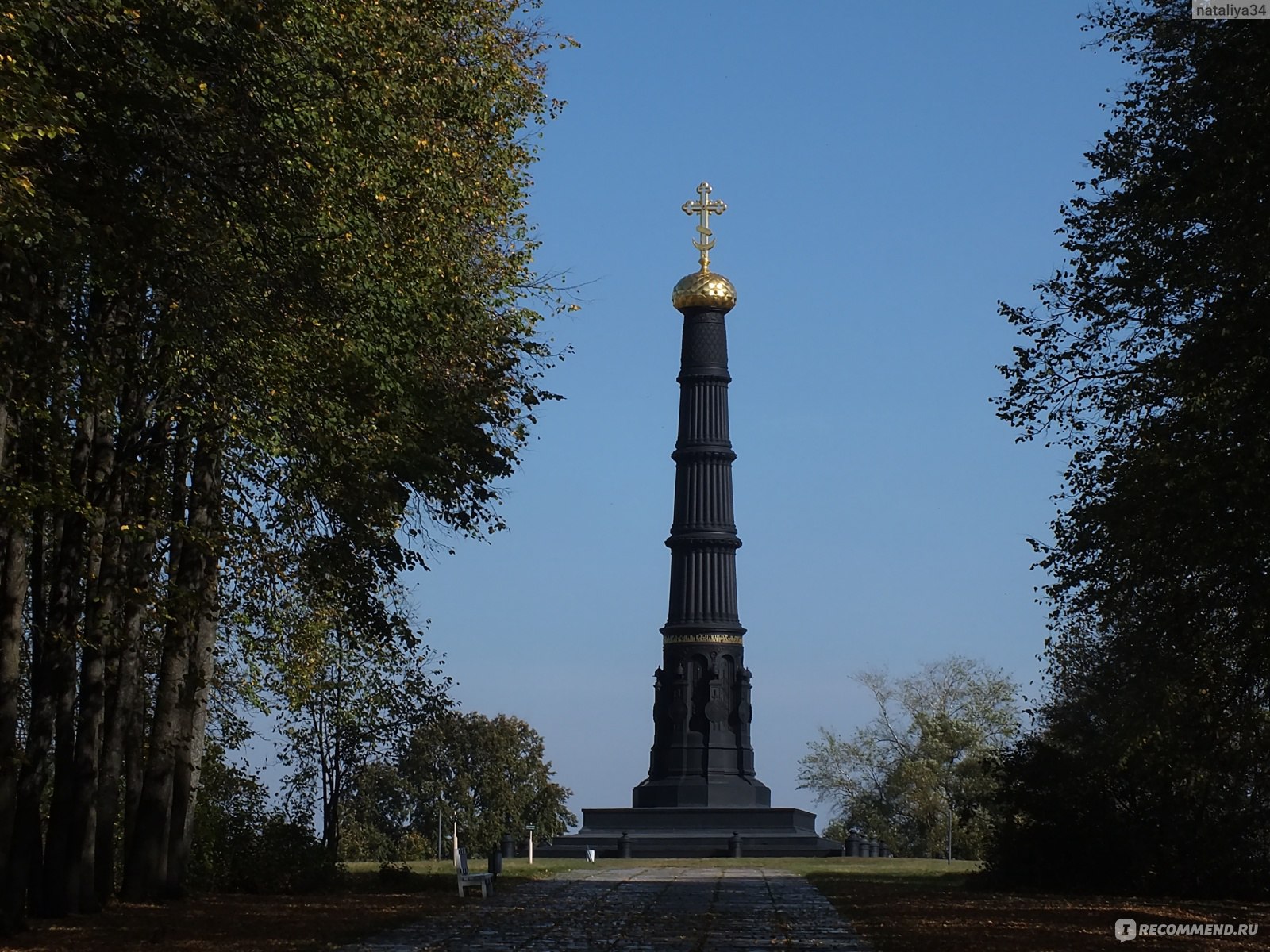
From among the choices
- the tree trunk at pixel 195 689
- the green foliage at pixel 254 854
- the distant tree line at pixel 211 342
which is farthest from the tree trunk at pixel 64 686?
the green foliage at pixel 254 854

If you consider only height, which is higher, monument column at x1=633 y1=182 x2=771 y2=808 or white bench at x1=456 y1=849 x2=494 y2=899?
monument column at x1=633 y1=182 x2=771 y2=808

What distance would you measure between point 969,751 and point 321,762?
43.0 meters

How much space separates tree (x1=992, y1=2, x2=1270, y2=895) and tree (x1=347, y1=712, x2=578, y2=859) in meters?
48.2

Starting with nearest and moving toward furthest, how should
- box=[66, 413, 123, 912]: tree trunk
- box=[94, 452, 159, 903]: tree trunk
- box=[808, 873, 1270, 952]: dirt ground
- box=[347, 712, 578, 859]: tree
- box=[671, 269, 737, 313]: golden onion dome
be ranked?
box=[808, 873, 1270, 952]: dirt ground
box=[66, 413, 123, 912]: tree trunk
box=[94, 452, 159, 903]: tree trunk
box=[671, 269, 737, 313]: golden onion dome
box=[347, 712, 578, 859]: tree

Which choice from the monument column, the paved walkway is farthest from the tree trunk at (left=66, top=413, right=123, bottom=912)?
the monument column

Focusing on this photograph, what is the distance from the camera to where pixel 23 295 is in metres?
16.6

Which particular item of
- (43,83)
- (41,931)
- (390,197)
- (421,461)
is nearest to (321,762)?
(421,461)

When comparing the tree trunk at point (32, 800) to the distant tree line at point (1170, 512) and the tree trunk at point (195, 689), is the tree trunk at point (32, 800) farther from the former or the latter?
the distant tree line at point (1170, 512)

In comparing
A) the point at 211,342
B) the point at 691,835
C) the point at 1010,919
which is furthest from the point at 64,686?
the point at 691,835

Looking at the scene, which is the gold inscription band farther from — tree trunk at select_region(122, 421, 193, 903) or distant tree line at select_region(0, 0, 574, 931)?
tree trunk at select_region(122, 421, 193, 903)

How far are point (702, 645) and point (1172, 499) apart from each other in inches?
1363

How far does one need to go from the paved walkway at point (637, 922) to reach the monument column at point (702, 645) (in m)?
21.9

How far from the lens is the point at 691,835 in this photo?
1938 inches

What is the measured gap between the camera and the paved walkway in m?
16.9
